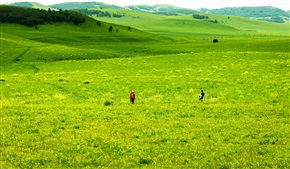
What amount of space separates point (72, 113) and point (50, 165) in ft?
34.7

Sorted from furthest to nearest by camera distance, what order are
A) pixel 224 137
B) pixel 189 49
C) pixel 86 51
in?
pixel 189 49, pixel 86 51, pixel 224 137

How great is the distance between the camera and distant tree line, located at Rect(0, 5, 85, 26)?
17088 cm

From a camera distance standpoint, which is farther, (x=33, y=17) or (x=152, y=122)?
(x=33, y=17)

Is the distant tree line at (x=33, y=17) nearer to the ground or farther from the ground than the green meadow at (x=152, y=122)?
farther from the ground

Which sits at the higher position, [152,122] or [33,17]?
[33,17]

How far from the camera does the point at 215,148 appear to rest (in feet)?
52.5

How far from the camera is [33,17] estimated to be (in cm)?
17488

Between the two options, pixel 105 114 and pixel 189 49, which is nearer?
pixel 105 114

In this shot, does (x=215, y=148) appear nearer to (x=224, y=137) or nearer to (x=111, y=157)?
(x=224, y=137)

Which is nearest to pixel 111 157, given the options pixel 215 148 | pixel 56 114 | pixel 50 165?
pixel 50 165

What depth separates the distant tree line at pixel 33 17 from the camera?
17088 cm

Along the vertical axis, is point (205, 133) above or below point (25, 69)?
above

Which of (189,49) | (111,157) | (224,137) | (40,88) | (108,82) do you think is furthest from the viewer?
(189,49)

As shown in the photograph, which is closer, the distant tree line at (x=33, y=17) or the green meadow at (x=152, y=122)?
the green meadow at (x=152, y=122)
